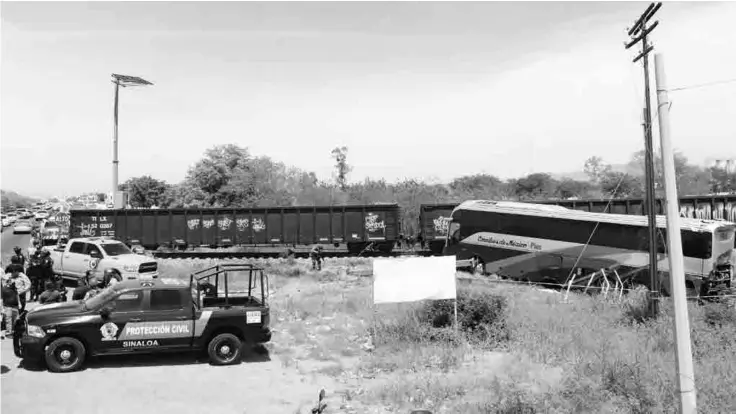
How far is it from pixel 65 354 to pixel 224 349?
2873 mm

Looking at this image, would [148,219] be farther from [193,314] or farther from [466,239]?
[193,314]

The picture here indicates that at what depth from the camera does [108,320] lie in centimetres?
1077

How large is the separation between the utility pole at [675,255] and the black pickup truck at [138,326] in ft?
24.9

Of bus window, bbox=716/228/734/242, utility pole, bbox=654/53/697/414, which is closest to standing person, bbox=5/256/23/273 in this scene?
utility pole, bbox=654/53/697/414

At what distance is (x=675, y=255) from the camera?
21.6 feet

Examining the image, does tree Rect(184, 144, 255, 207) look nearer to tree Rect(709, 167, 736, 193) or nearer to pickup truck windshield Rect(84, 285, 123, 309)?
pickup truck windshield Rect(84, 285, 123, 309)

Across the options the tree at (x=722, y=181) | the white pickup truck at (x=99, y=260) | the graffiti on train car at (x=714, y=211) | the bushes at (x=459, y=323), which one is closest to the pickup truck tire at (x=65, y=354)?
the bushes at (x=459, y=323)

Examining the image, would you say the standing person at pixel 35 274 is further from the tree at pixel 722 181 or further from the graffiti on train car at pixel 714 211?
the tree at pixel 722 181

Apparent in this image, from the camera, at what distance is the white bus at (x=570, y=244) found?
17.1m

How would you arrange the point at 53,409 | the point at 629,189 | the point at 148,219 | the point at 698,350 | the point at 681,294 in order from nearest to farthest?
the point at 681,294 < the point at 53,409 < the point at 698,350 < the point at 148,219 < the point at 629,189

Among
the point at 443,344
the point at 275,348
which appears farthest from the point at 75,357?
the point at 443,344

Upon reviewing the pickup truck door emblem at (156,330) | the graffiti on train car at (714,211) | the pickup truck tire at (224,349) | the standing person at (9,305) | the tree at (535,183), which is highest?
the tree at (535,183)

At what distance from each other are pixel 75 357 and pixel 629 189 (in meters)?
68.5

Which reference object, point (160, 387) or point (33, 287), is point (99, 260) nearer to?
point (33, 287)
